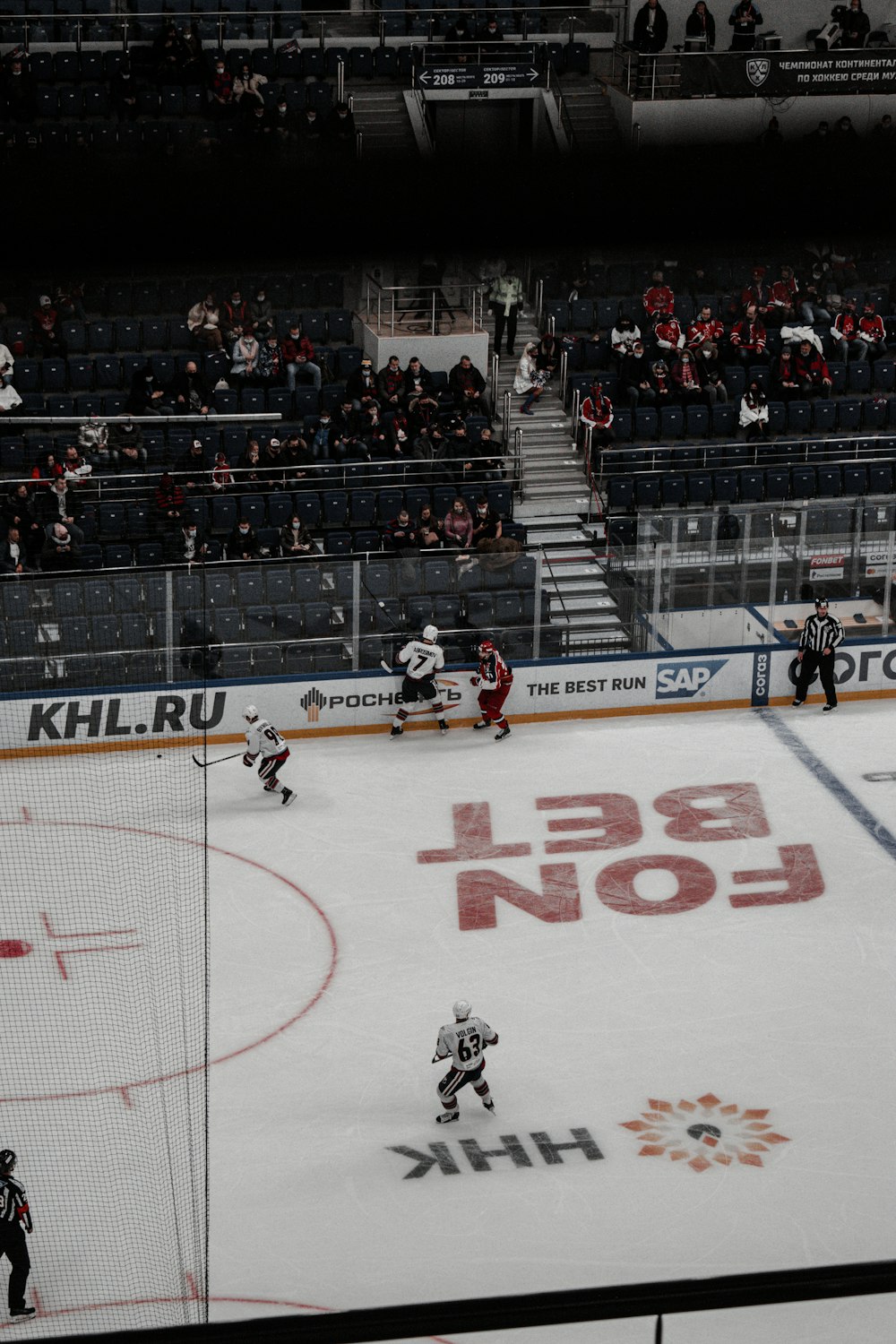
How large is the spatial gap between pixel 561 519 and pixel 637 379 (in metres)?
2.41

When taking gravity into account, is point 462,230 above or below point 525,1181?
above

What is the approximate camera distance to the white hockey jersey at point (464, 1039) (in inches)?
392

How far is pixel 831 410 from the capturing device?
21406mm

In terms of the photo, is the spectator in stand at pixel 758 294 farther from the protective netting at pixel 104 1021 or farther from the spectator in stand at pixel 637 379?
the protective netting at pixel 104 1021

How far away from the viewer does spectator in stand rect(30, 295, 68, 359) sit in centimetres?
1923

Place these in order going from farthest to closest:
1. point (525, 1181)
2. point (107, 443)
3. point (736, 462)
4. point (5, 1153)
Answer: point (736, 462), point (107, 443), point (525, 1181), point (5, 1153)

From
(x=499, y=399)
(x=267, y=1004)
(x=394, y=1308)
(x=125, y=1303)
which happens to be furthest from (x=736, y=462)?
(x=394, y=1308)

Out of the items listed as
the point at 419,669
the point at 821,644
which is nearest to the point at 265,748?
the point at 419,669

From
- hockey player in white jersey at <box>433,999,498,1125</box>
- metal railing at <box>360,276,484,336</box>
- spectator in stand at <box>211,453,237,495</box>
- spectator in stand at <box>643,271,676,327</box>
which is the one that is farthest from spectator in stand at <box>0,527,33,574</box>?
spectator in stand at <box>643,271,676,327</box>

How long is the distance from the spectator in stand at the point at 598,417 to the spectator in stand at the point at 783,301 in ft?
10.4

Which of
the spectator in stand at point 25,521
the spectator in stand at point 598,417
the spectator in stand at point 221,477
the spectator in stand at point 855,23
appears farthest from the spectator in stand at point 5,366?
the spectator in stand at point 855,23

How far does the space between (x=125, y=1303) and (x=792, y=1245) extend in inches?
140

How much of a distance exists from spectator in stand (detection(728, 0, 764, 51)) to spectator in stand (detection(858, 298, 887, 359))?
3920 millimetres

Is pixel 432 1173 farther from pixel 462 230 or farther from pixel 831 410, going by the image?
pixel 831 410
